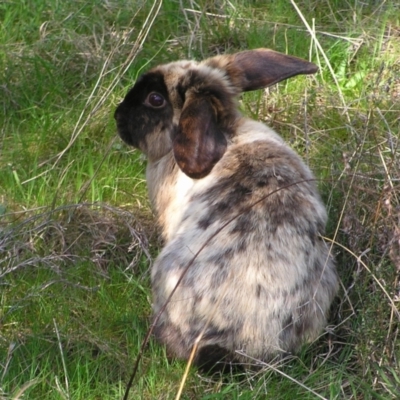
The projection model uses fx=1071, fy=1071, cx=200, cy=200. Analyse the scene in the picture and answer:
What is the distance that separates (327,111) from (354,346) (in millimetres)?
1768

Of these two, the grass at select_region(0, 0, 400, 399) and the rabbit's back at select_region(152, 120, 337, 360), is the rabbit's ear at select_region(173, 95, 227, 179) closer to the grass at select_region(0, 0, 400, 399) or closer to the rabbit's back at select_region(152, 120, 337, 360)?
the rabbit's back at select_region(152, 120, 337, 360)

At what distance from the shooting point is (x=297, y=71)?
5.31 metres

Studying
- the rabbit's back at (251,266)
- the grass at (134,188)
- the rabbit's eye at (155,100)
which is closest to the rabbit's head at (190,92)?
the rabbit's eye at (155,100)

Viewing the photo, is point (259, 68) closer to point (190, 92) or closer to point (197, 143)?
point (190, 92)

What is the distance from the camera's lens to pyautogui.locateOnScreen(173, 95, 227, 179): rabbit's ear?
4.89m

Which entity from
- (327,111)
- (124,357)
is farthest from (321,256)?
(327,111)

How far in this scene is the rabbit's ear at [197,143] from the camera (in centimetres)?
489

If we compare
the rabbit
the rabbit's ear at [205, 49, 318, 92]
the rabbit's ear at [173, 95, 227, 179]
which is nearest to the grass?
the rabbit

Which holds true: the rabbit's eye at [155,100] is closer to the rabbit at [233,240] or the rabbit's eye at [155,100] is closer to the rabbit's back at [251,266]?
the rabbit at [233,240]

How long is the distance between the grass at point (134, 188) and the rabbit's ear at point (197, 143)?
52 cm

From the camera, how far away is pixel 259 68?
17.7 feet

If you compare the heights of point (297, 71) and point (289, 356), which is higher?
point (297, 71)

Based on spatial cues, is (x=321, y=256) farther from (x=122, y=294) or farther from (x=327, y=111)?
(x=327, y=111)

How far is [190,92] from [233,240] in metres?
1.03
